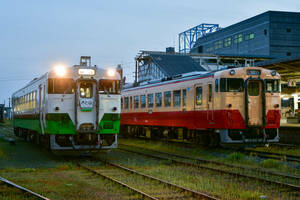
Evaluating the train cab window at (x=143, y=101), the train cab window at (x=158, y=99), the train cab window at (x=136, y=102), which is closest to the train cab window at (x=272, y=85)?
the train cab window at (x=158, y=99)

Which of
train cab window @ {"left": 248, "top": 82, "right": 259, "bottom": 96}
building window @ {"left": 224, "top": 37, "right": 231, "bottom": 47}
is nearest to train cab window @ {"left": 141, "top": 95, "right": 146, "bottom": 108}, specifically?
train cab window @ {"left": 248, "top": 82, "right": 259, "bottom": 96}

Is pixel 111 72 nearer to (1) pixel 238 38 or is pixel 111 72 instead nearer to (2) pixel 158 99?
(2) pixel 158 99

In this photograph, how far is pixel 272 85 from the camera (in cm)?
1650

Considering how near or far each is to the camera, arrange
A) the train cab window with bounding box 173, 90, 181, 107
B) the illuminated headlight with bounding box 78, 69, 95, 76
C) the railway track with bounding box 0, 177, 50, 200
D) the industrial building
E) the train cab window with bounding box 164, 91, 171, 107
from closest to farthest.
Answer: the railway track with bounding box 0, 177, 50, 200 < the illuminated headlight with bounding box 78, 69, 95, 76 < the train cab window with bounding box 173, 90, 181, 107 < the train cab window with bounding box 164, 91, 171, 107 < the industrial building

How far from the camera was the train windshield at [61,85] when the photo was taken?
45.2ft

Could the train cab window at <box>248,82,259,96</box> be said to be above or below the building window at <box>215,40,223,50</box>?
below

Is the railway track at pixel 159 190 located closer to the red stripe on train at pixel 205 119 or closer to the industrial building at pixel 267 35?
the red stripe on train at pixel 205 119

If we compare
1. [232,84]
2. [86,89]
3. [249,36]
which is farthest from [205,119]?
[249,36]

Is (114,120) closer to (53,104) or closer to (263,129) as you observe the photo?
(53,104)

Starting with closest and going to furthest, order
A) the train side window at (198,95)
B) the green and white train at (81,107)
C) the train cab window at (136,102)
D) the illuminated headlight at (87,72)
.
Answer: the green and white train at (81,107)
the illuminated headlight at (87,72)
the train side window at (198,95)
the train cab window at (136,102)

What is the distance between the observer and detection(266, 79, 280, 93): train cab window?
1640 cm

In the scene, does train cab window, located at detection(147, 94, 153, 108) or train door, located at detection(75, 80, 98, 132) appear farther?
train cab window, located at detection(147, 94, 153, 108)

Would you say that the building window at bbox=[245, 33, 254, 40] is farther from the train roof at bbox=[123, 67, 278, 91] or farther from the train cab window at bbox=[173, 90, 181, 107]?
the train cab window at bbox=[173, 90, 181, 107]

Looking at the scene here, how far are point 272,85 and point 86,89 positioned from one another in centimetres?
750
